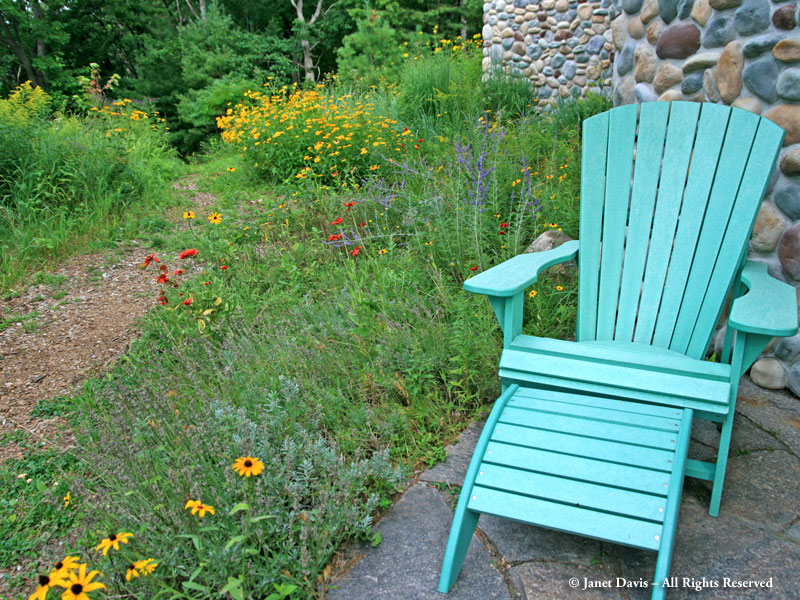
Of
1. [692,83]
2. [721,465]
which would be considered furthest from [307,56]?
[721,465]

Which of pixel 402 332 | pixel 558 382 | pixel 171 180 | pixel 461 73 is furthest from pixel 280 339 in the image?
pixel 461 73

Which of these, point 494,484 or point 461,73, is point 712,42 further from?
point 461,73

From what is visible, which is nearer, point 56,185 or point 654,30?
point 654,30

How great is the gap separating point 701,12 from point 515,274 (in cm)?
146

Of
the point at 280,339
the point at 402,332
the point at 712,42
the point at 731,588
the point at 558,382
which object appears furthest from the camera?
the point at 280,339

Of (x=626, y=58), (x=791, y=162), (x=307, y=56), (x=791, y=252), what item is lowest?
(x=791, y=252)

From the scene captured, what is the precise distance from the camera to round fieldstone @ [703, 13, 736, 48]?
2.24 meters

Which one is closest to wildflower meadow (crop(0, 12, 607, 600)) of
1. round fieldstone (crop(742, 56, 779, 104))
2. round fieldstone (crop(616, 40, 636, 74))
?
round fieldstone (crop(616, 40, 636, 74))

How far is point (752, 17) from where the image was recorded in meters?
2.15

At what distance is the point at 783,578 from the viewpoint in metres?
1.47

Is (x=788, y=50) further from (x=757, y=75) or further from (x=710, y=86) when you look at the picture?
(x=710, y=86)

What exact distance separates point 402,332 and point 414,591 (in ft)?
3.82

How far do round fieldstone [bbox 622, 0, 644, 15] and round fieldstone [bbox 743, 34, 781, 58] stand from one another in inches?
27.1

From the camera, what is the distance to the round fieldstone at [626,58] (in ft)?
9.33
